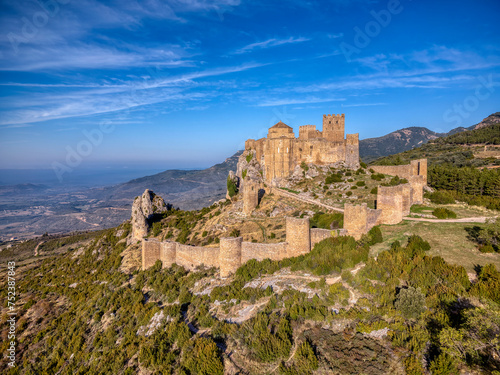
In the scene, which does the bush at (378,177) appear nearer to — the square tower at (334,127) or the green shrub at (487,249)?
the square tower at (334,127)

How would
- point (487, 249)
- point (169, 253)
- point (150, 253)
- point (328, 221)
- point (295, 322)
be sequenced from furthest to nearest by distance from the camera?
1. point (150, 253)
2. point (169, 253)
3. point (328, 221)
4. point (487, 249)
5. point (295, 322)

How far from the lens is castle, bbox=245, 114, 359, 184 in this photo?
35500 millimetres

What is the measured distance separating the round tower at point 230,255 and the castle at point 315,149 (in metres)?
18.9

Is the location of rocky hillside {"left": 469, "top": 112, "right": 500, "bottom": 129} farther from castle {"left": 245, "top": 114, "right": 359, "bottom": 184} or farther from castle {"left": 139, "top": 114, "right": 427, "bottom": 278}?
castle {"left": 139, "top": 114, "right": 427, "bottom": 278}

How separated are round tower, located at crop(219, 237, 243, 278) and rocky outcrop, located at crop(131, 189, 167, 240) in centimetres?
1566

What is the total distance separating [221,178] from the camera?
129m

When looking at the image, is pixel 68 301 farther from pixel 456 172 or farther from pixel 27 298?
pixel 456 172

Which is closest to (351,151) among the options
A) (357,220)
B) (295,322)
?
(357,220)

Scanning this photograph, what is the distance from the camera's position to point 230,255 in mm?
17359

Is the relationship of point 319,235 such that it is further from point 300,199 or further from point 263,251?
point 300,199

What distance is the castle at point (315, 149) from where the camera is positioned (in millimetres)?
35500

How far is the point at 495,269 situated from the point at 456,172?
27.2 metres

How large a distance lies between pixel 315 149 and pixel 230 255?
22468 millimetres

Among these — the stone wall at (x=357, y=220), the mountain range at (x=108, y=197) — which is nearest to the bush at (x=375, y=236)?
the stone wall at (x=357, y=220)
